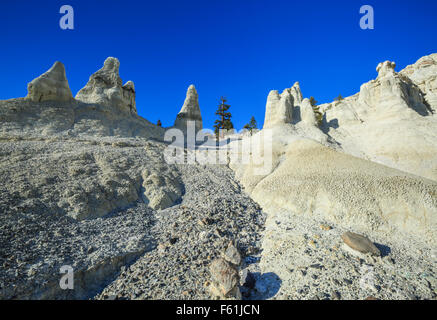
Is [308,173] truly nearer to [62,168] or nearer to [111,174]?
[111,174]

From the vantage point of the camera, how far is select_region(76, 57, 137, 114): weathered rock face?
26.1 metres

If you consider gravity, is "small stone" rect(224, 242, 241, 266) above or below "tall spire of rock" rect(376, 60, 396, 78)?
below

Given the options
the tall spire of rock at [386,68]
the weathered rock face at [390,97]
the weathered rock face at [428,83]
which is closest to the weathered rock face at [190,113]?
the weathered rock face at [390,97]

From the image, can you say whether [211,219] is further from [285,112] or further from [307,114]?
[307,114]

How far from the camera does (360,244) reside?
7602mm

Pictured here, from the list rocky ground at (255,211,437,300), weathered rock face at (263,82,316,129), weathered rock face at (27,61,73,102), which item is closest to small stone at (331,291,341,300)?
rocky ground at (255,211,437,300)

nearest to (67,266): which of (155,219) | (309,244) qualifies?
(155,219)

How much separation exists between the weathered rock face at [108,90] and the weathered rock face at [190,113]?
331 inches

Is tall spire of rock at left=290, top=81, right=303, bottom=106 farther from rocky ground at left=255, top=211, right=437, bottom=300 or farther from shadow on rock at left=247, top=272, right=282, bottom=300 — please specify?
shadow on rock at left=247, top=272, right=282, bottom=300

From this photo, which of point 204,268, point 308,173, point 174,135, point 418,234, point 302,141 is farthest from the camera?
point 174,135

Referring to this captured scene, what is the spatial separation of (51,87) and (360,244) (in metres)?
32.3

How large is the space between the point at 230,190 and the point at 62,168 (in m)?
11.5

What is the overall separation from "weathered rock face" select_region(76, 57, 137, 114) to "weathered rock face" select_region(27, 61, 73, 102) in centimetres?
295

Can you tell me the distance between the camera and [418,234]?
9.00 m
